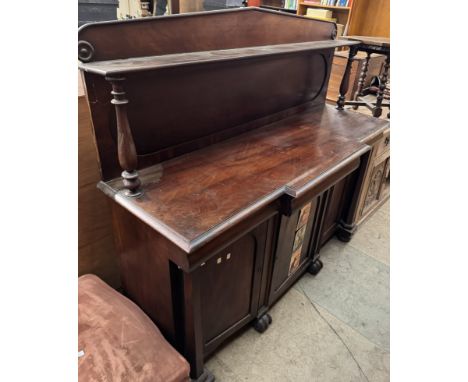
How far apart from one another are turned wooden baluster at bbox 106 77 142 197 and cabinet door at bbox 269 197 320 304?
644mm

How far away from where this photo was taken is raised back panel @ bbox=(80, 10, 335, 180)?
1067mm

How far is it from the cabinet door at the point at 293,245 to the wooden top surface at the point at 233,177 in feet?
0.72

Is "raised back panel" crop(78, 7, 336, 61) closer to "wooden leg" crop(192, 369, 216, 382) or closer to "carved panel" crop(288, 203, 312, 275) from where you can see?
"carved panel" crop(288, 203, 312, 275)

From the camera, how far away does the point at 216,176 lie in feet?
4.00

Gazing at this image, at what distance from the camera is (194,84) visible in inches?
51.1

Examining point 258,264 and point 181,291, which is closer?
point 181,291

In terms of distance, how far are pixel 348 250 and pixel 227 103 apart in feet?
4.68

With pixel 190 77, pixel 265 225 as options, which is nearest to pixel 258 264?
pixel 265 225

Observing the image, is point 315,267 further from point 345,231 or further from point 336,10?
point 336,10

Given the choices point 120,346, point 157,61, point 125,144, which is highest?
point 157,61

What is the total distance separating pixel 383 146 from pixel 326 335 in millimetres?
1262

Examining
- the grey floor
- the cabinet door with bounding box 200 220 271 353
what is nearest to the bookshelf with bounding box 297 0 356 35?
the grey floor

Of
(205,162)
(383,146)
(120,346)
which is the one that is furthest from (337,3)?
(120,346)

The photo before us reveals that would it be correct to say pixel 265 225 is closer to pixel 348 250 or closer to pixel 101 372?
pixel 101 372
